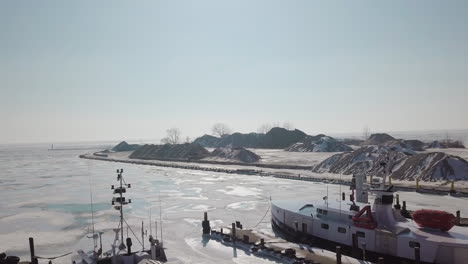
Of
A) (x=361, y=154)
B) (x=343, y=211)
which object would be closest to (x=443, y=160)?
(x=361, y=154)

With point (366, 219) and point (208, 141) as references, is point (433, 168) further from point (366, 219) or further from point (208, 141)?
point (208, 141)

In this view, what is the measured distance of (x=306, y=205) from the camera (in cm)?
2817

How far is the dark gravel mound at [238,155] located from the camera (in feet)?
319

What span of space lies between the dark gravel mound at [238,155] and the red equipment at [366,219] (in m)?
73.2

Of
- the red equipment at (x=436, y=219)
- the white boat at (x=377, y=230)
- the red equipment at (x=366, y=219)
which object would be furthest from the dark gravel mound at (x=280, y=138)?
the red equipment at (x=436, y=219)

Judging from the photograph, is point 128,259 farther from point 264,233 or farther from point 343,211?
point 343,211

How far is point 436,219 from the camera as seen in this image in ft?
68.0

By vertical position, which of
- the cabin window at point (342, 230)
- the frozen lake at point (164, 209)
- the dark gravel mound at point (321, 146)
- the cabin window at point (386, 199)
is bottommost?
the frozen lake at point (164, 209)

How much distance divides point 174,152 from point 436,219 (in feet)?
348

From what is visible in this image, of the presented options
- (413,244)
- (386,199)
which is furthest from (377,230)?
(413,244)

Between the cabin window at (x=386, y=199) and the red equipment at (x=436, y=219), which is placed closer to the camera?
the red equipment at (x=436, y=219)

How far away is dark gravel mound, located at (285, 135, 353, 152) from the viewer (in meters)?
112

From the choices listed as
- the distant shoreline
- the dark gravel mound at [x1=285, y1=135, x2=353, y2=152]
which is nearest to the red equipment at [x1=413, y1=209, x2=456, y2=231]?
the distant shoreline

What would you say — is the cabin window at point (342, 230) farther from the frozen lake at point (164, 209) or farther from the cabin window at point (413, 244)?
the frozen lake at point (164, 209)
